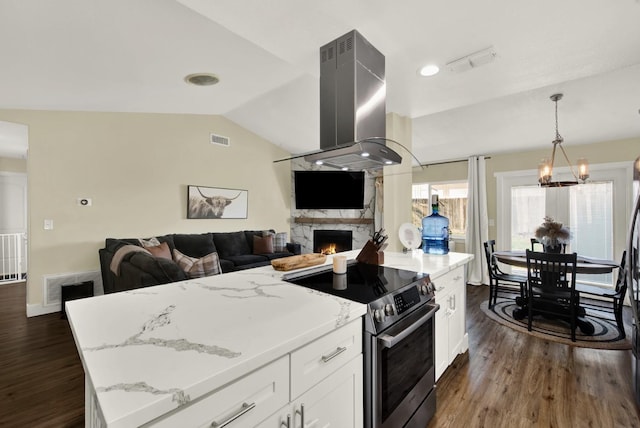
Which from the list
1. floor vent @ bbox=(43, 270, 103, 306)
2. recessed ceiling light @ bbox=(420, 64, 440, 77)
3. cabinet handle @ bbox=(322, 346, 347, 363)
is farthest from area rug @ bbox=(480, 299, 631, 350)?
floor vent @ bbox=(43, 270, 103, 306)

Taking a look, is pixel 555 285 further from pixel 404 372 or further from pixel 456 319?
pixel 404 372

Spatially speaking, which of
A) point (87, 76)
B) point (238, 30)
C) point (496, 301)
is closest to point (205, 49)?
point (238, 30)

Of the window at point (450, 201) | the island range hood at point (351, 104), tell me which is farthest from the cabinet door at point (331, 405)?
the window at point (450, 201)

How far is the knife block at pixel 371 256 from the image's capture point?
212 cm

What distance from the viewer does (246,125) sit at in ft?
17.6

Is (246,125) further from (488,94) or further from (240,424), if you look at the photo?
(240,424)

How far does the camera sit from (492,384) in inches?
84.0

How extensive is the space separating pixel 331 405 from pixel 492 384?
→ 1771mm

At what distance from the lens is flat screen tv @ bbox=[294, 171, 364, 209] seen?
5773 mm

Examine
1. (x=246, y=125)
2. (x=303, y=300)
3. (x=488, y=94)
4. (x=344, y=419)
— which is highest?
(x=246, y=125)

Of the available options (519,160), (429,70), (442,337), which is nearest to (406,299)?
(442,337)

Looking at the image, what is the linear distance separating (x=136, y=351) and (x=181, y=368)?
0.20 m

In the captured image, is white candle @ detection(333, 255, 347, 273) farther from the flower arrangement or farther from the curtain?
the curtain

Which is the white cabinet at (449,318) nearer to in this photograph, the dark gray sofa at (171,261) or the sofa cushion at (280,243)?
the dark gray sofa at (171,261)
